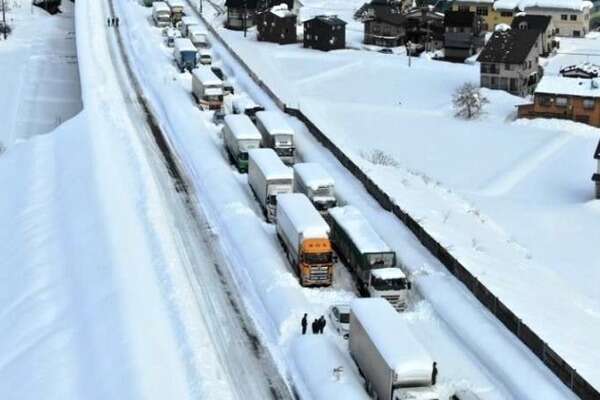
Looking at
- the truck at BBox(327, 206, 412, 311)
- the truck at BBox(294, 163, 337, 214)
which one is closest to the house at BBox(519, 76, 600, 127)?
the truck at BBox(294, 163, 337, 214)

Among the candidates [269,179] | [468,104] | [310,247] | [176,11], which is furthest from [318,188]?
[176,11]

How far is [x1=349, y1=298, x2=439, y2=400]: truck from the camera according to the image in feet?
89.9

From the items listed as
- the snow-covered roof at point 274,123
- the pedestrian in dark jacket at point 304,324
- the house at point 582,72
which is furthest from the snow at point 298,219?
the house at point 582,72

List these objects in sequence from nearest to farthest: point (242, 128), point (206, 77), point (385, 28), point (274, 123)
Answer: point (242, 128)
point (274, 123)
point (206, 77)
point (385, 28)

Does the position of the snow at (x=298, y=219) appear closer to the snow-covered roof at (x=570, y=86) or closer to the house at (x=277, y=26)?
the snow-covered roof at (x=570, y=86)

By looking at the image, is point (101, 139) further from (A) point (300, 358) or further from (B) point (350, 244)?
(A) point (300, 358)

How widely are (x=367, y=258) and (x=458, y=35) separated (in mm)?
62245

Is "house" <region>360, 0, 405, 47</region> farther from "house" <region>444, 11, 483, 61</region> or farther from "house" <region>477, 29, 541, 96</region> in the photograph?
"house" <region>477, 29, 541, 96</region>

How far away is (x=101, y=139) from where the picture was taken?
190 ft

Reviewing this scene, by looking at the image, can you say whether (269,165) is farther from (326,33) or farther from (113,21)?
(113,21)

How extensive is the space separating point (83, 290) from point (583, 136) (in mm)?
41143

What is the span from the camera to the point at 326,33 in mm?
98375

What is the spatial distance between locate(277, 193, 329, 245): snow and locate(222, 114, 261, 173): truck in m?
10.1

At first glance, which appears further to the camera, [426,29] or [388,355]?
[426,29]
